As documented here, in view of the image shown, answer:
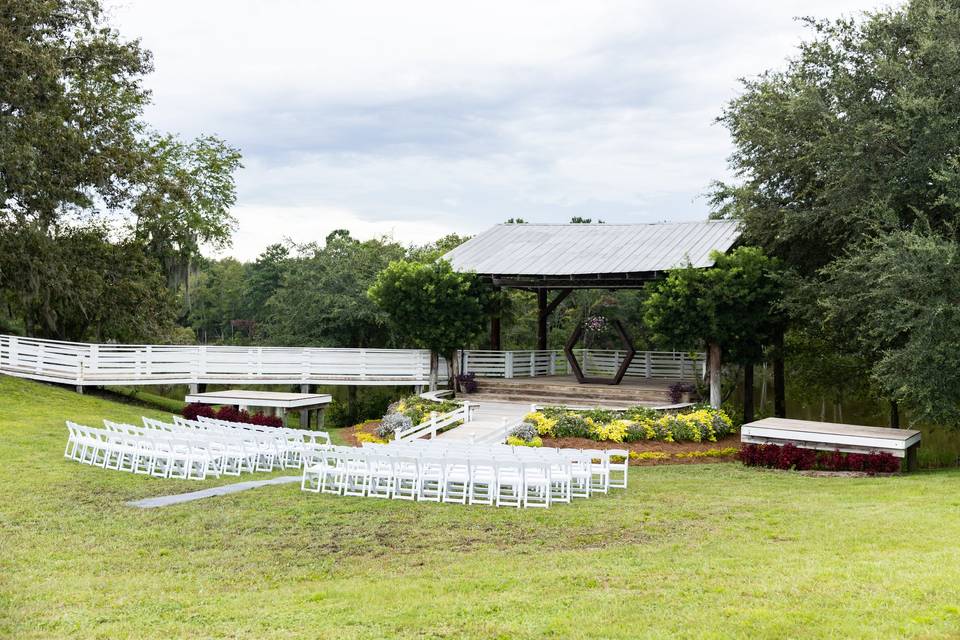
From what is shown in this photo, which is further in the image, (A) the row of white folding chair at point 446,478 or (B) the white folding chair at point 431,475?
(B) the white folding chair at point 431,475

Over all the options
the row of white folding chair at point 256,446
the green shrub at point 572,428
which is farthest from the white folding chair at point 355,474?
the green shrub at point 572,428

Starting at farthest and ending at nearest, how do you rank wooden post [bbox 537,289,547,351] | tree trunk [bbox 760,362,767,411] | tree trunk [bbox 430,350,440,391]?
tree trunk [bbox 760,362,767,411]
wooden post [bbox 537,289,547,351]
tree trunk [bbox 430,350,440,391]

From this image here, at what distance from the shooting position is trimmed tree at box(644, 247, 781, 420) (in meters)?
19.7

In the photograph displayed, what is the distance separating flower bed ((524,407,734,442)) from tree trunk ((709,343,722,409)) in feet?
5.38

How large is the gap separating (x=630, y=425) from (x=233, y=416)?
379 inches

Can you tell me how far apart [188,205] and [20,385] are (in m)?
11.6

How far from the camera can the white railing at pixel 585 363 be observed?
25.5 metres

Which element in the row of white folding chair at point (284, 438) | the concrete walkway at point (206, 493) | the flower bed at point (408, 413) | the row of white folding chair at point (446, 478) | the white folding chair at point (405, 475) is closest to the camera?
the concrete walkway at point (206, 493)

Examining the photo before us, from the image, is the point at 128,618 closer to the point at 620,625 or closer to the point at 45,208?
the point at 620,625

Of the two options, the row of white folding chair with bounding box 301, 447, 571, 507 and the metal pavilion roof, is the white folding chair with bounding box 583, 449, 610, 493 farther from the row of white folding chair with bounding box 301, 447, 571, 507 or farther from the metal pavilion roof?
the metal pavilion roof

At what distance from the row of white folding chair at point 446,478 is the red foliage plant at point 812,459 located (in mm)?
5821

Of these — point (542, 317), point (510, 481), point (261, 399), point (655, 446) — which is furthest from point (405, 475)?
point (542, 317)

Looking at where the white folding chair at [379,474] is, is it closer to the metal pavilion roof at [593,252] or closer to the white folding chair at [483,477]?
the white folding chair at [483,477]

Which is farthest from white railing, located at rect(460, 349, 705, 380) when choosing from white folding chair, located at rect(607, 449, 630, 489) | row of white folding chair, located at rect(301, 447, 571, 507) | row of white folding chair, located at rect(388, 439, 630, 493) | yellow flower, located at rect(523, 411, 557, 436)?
row of white folding chair, located at rect(301, 447, 571, 507)
